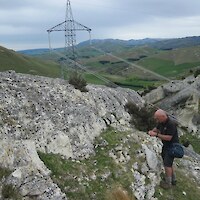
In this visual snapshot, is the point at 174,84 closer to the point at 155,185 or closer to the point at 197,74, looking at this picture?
the point at 197,74

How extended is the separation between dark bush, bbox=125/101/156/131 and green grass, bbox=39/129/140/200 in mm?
5129

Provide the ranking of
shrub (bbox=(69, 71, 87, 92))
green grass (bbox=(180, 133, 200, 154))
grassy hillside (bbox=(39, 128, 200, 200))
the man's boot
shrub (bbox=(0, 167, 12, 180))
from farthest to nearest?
green grass (bbox=(180, 133, 200, 154))
shrub (bbox=(69, 71, 87, 92))
the man's boot
grassy hillside (bbox=(39, 128, 200, 200))
shrub (bbox=(0, 167, 12, 180))

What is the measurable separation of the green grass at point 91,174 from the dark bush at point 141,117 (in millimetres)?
5129

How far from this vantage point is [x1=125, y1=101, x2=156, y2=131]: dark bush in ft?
78.9

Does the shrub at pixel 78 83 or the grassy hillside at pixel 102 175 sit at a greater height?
the shrub at pixel 78 83

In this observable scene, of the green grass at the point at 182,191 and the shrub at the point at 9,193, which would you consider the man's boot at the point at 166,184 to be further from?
the shrub at the point at 9,193

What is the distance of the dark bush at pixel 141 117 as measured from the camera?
78.9 ft

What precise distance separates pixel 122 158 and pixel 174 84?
29055mm

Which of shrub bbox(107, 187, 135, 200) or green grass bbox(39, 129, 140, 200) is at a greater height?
green grass bbox(39, 129, 140, 200)

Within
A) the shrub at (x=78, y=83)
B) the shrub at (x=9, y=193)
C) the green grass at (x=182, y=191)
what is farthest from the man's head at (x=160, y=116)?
the shrub at (x=78, y=83)

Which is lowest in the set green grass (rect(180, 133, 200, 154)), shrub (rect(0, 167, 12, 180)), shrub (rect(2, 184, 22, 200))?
green grass (rect(180, 133, 200, 154))

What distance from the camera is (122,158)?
1844 centimetres

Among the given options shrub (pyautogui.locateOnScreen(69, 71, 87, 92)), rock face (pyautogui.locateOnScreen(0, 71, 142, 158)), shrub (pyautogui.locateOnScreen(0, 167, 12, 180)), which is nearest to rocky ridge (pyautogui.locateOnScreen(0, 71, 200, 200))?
rock face (pyautogui.locateOnScreen(0, 71, 142, 158))

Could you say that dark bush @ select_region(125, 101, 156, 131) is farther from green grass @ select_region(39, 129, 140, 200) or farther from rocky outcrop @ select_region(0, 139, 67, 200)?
rocky outcrop @ select_region(0, 139, 67, 200)
